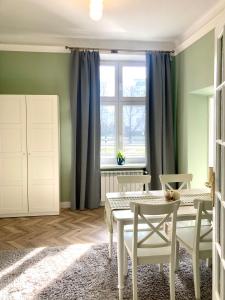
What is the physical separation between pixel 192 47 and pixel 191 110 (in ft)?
3.15

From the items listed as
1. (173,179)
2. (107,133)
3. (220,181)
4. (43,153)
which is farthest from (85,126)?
(220,181)

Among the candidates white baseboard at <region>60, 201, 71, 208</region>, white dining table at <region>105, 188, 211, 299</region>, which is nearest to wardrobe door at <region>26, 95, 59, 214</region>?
white baseboard at <region>60, 201, 71, 208</region>

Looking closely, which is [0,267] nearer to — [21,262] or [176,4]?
[21,262]

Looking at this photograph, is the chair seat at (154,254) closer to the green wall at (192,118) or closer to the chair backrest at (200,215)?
the chair backrest at (200,215)

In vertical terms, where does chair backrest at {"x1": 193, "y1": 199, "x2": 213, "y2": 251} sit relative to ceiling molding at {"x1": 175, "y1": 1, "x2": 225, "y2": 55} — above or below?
below

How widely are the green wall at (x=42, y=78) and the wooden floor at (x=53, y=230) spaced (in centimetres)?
84

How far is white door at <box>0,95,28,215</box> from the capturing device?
15.1 ft

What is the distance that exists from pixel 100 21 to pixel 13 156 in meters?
2.38

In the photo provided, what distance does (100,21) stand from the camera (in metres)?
4.25

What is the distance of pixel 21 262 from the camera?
3.16 metres

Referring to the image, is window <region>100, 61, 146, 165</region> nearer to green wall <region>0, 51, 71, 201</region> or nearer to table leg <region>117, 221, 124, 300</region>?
green wall <region>0, 51, 71, 201</region>

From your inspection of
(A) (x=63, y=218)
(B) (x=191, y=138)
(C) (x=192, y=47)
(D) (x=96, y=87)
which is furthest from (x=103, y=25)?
(A) (x=63, y=218)

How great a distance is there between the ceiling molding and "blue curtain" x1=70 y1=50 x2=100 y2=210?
1.40 metres

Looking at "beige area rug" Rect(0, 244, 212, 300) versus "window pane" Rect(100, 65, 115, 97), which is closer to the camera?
"beige area rug" Rect(0, 244, 212, 300)
